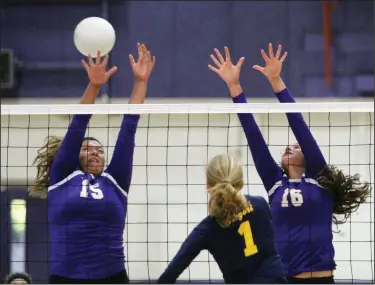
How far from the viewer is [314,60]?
10828mm

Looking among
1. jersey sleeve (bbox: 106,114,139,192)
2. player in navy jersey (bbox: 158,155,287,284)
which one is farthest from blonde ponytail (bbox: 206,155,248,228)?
jersey sleeve (bbox: 106,114,139,192)

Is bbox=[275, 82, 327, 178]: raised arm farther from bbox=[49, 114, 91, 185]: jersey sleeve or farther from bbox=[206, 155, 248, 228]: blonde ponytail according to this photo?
bbox=[49, 114, 91, 185]: jersey sleeve

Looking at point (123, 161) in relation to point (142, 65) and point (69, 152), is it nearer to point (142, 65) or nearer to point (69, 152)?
point (69, 152)

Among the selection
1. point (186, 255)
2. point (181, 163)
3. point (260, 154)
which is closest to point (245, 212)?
point (186, 255)

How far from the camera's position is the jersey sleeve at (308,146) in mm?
5297

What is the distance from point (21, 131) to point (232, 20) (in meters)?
2.54

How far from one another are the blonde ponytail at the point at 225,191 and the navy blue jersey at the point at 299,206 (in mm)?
385

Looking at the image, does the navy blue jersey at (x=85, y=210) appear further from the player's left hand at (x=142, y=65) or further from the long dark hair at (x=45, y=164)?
the player's left hand at (x=142, y=65)

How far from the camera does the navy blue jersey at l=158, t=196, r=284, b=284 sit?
491 cm

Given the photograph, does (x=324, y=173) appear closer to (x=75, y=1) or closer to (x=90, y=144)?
(x=90, y=144)

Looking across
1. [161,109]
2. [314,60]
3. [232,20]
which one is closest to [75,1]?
[232,20]

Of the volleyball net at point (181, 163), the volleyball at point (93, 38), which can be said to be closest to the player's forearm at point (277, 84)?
the volleyball at point (93, 38)

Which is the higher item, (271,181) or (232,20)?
(232,20)

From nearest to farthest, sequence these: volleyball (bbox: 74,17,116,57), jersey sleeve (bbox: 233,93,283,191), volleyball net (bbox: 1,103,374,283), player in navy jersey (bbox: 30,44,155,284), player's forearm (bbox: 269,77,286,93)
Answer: player in navy jersey (bbox: 30,44,155,284) → jersey sleeve (bbox: 233,93,283,191) → player's forearm (bbox: 269,77,286,93) → volleyball (bbox: 74,17,116,57) → volleyball net (bbox: 1,103,374,283)
